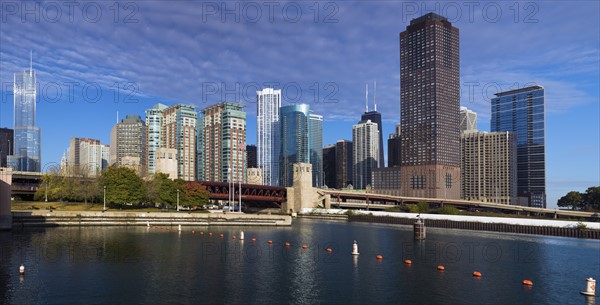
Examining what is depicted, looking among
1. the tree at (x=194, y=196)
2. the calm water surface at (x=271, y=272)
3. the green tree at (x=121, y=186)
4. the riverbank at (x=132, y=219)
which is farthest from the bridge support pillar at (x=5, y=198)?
the tree at (x=194, y=196)

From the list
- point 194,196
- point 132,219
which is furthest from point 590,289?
point 194,196

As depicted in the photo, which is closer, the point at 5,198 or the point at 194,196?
the point at 5,198

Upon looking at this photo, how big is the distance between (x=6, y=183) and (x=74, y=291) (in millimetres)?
63165

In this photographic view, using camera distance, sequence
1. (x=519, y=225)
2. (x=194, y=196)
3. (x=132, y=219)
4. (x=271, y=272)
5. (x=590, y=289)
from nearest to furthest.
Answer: (x=590, y=289) < (x=271, y=272) < (x=132, y=219) < (x=519, y=225) < (x=194, y=196)

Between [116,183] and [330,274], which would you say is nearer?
[330,274]

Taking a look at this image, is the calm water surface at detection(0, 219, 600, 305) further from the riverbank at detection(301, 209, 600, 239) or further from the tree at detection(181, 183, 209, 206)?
the tree at detection(181, 183, 209, 206)

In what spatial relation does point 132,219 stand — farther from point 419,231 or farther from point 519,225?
point 519,225

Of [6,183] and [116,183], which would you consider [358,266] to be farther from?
[116,183]

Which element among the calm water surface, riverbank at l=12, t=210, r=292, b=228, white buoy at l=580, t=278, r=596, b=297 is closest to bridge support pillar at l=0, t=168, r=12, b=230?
the calm water surface

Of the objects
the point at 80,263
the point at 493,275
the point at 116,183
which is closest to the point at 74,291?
the point at 80,263

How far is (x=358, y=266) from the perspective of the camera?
6825cm

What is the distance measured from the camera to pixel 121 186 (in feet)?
468

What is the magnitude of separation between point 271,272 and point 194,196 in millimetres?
110970

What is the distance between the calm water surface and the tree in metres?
64.0
